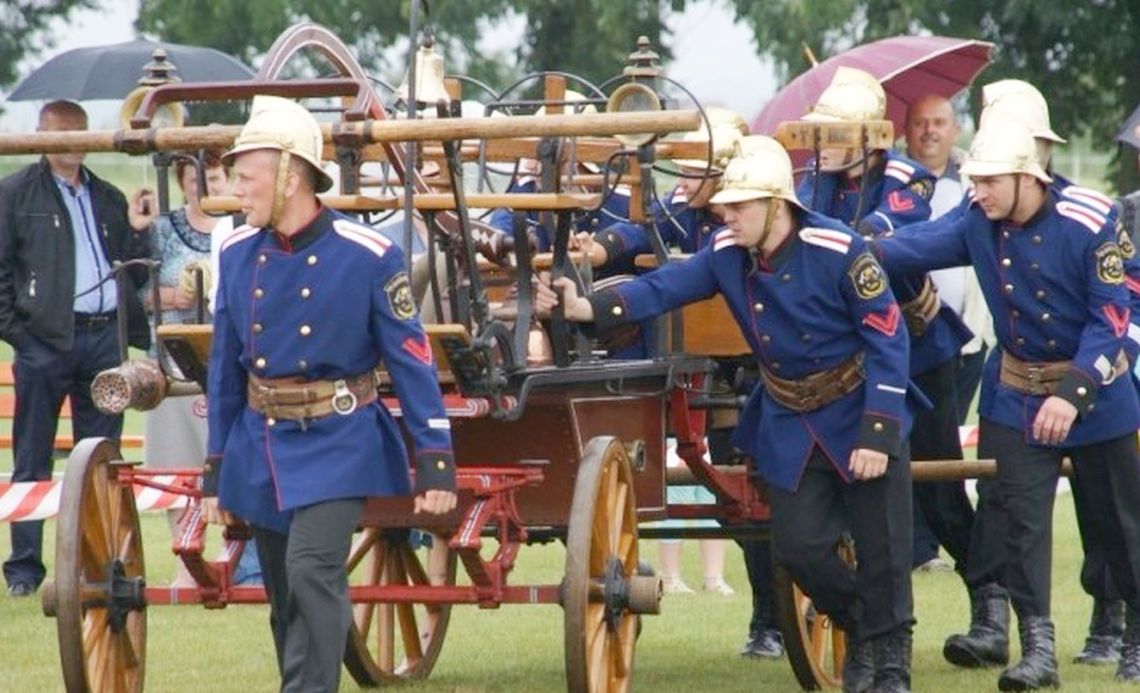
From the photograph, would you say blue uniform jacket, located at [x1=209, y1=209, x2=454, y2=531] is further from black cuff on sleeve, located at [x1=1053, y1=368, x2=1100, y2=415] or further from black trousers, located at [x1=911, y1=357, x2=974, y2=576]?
black trousers, located at [x1=911, y1=357, x2=974, y2=576]

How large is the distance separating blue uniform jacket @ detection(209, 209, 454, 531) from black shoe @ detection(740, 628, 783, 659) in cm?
271

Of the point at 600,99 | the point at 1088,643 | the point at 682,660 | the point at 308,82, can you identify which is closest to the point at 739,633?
the point at 682,660

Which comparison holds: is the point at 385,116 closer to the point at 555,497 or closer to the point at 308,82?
the point at 308,82

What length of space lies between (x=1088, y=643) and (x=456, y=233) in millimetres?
2881

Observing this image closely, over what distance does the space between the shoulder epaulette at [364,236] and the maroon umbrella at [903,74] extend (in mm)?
4786

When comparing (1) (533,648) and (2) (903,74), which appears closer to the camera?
(1) (533,648)

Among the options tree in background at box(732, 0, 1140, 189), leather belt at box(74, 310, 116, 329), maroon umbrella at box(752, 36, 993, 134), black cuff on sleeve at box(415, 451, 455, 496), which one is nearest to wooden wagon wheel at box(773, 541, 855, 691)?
black cuff on sleeve at box(415, 451, 455, 496)

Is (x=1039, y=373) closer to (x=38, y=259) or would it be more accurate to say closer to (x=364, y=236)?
(x=364, y=236)

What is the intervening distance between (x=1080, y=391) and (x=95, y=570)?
9.56ft

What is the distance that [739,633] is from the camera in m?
10.6

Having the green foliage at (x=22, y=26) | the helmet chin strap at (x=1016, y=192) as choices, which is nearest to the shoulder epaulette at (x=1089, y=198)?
the helmet chin strap at (x=1016, y=192)

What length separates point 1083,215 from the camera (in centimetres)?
863

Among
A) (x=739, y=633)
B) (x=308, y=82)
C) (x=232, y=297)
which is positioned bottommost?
(x=739, y=633)

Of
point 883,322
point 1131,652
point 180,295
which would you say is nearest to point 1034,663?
point 1131,652
